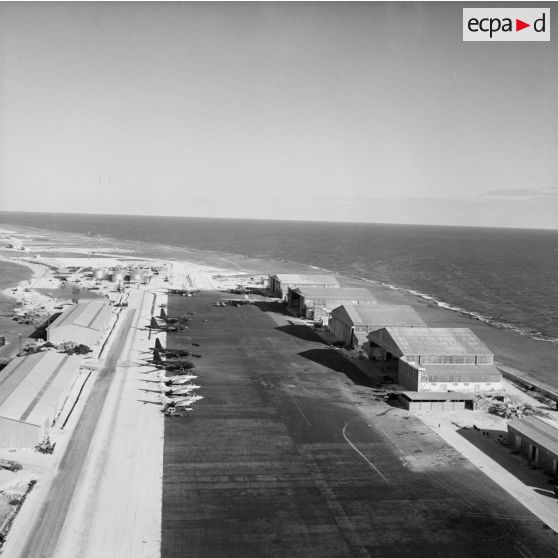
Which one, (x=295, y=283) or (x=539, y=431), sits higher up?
(x=295, y=283)

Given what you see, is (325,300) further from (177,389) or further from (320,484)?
(320,484)

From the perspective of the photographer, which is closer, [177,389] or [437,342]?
[177,389]

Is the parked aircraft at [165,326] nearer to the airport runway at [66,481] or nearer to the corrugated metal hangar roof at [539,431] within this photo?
the airport runway at [66,481]

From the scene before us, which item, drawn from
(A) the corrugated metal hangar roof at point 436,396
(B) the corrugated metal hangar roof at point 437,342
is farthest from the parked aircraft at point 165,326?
(A) the corrugated metal hangar roof at point 436,396

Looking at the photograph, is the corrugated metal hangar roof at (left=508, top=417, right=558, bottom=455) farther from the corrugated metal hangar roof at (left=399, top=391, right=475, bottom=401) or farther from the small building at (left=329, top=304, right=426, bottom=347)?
the small building at (left=329, top=304, right=426, bottom=347)

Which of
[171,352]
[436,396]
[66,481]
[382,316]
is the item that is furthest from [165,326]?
[66,481]

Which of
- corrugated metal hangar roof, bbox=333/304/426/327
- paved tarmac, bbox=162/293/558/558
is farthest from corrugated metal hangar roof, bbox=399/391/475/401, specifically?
corrugated metal hangar roof, bbox=333/304/426/327
